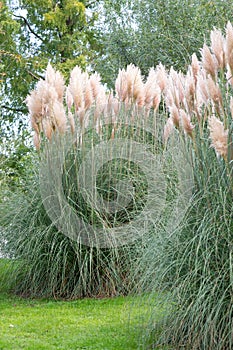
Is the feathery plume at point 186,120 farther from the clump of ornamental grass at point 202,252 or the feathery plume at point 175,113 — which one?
the feathery plume at point 175,113

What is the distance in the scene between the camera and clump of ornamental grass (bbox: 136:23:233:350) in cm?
324

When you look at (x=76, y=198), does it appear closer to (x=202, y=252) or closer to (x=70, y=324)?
(x=70, y=324)

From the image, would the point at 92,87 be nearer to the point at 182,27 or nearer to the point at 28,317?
the point at 28,317

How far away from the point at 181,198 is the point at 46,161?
203 centimetres

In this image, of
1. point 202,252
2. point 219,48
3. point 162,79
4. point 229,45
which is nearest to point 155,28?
point 162,79

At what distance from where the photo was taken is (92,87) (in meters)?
5.47

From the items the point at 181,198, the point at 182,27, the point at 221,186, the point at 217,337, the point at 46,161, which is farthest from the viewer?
the point at 182,27

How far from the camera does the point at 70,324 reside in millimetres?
4309

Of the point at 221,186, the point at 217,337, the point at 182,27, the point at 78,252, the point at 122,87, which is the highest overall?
the point at 182,27

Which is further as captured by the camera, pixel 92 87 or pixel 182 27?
pixel 182 27

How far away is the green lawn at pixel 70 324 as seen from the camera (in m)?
3.75

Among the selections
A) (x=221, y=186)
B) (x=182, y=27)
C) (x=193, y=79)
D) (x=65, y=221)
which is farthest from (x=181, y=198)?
(x=182, y=27)

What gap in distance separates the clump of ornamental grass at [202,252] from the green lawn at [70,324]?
0.33m

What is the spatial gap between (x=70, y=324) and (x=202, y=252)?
142 centimetres
